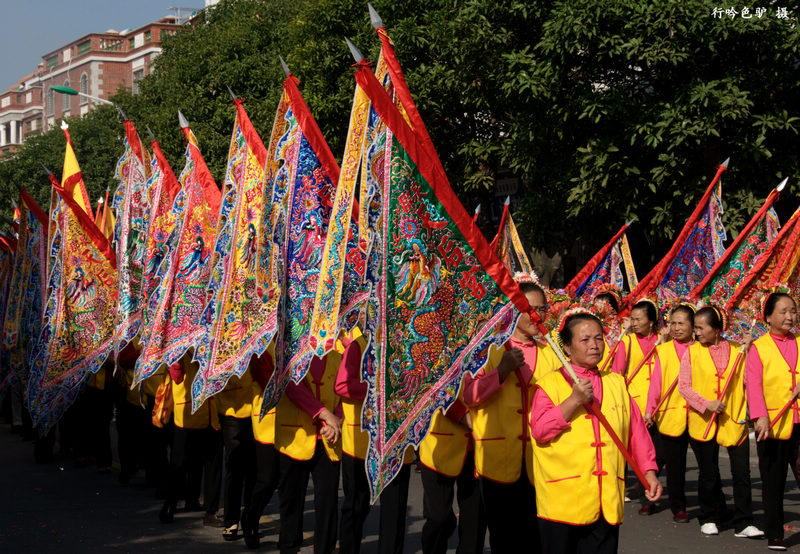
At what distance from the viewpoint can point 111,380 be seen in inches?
469

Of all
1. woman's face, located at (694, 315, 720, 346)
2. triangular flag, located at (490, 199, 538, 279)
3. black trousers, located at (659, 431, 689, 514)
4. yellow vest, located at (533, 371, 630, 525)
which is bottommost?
black trousers, located at (659, 431, 689, 514)

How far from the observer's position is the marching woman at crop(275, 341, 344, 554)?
6.88 metres

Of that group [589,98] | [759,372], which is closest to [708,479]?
[759,372]

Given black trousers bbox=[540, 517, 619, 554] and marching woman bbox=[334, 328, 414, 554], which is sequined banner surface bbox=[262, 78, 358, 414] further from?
black trousers bbox=[540, 517, 619, 554]

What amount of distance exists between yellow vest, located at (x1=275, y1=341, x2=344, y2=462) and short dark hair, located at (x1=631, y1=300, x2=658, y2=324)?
375 cm

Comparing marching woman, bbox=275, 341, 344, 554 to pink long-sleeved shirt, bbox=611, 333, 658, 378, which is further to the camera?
pink long-sleeved shirt, bbox=611, 333, 658, 378

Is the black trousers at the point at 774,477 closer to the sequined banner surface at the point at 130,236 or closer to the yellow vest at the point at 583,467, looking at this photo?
the yellow vest at the point at 583,467

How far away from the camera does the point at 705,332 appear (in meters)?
8.29

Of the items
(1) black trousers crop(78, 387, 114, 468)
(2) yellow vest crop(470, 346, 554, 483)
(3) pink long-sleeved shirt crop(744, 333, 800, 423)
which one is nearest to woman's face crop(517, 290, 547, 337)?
(2) yellow vest crop(470, 346, 554, 483)

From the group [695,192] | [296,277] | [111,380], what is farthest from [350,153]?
[695,192]

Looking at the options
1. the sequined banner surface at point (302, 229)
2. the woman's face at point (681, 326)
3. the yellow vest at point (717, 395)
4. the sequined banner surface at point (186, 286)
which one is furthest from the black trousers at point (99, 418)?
the yellow vest at point (717, 395)

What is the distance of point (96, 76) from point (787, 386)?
253 feet

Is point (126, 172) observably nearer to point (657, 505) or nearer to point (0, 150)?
point (657, 505)

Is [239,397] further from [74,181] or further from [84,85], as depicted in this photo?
[84,85]
